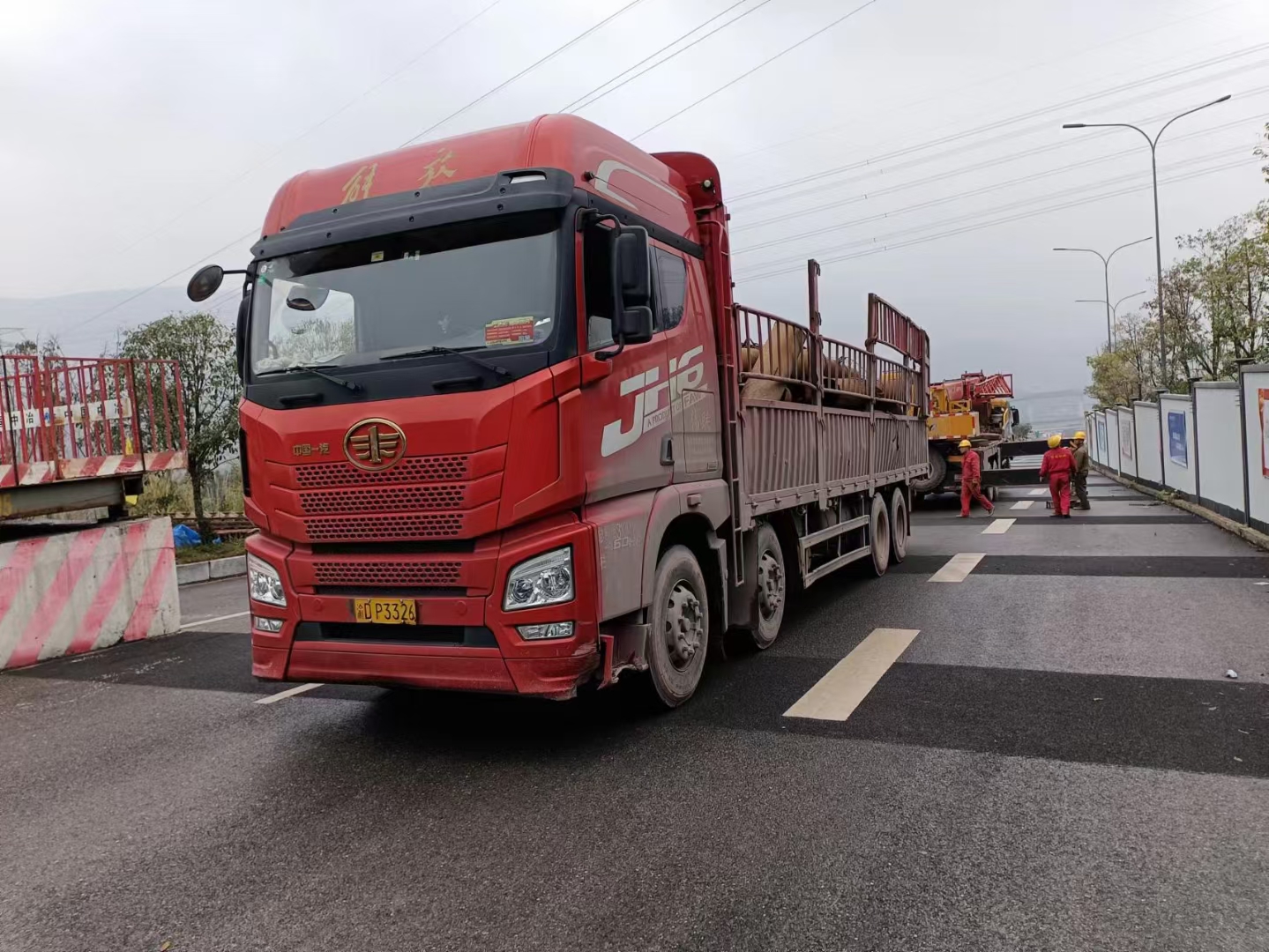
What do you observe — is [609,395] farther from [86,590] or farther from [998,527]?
[998,527]

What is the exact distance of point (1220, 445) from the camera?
48.1 ft

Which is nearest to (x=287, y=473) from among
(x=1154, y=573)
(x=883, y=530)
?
(x=883, y=530)

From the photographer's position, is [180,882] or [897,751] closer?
[180,882]

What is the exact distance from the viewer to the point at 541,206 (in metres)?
4.01

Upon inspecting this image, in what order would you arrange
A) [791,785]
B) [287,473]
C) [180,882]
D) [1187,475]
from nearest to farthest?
[180,882], [791,785], [287,473], [1187,475]

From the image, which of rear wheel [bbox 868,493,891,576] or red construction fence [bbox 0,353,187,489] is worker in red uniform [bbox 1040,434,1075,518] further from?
red construction fence [bbox 0,353,187,489]

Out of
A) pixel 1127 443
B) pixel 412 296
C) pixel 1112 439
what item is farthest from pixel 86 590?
pixel 1112 439

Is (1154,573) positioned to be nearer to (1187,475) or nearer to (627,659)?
(627,659)

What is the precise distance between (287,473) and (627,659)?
1866 millimetres

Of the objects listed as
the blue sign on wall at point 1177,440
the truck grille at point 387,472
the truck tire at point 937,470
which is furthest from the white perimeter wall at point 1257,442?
the truck grille at point 387,472

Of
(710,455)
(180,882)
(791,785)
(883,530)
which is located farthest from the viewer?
(883,530)

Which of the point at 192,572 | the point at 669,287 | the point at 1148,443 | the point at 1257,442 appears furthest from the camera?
the point at 1148,443

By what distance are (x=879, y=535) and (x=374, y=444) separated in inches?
273

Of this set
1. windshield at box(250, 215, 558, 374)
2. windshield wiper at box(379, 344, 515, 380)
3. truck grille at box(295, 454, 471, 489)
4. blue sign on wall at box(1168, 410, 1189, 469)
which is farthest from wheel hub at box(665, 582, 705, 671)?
blue sign on wall at box(1168, 410, 1189, 469)
